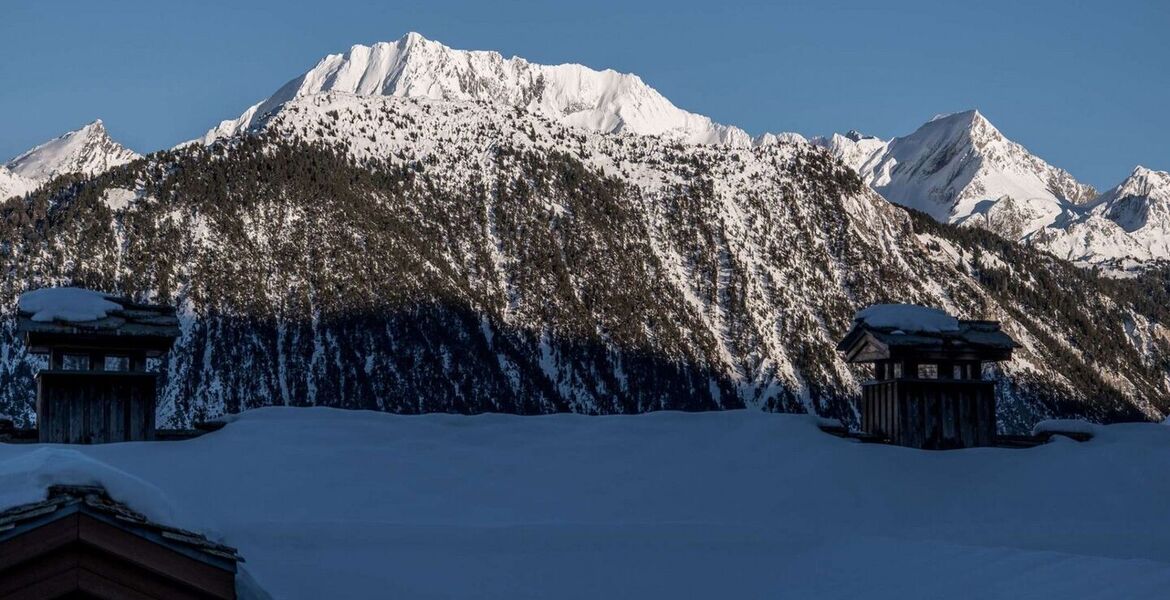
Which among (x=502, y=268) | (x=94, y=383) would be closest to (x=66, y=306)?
(x=94, y=383)

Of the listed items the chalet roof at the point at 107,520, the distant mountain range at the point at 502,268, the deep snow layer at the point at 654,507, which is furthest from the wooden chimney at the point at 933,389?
the distant mountain range at the point at 502,268

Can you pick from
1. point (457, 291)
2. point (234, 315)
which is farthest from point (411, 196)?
point (234, 315)

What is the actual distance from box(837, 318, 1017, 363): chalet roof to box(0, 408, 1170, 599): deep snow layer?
1.37m

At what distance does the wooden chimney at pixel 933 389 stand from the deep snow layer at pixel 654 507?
664mm

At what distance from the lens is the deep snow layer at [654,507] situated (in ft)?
41.8

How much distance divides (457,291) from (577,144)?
26870mm

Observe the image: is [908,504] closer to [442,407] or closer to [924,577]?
[924,577]

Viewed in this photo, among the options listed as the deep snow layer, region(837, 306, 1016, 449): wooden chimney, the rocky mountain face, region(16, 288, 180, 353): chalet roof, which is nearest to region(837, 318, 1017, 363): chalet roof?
region(837, 306, 1016, 449): wooden chimney

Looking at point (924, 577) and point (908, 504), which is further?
point (908, 504)

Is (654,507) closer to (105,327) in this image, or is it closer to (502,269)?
→ (105,327)

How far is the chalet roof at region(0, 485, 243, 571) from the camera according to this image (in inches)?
287

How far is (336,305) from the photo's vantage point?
95.4 m

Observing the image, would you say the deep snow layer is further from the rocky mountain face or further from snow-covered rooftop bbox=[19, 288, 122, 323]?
the rocky mountain face

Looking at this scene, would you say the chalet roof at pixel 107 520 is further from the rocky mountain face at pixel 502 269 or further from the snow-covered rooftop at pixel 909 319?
the rocky mountain face at pixel 502 269
